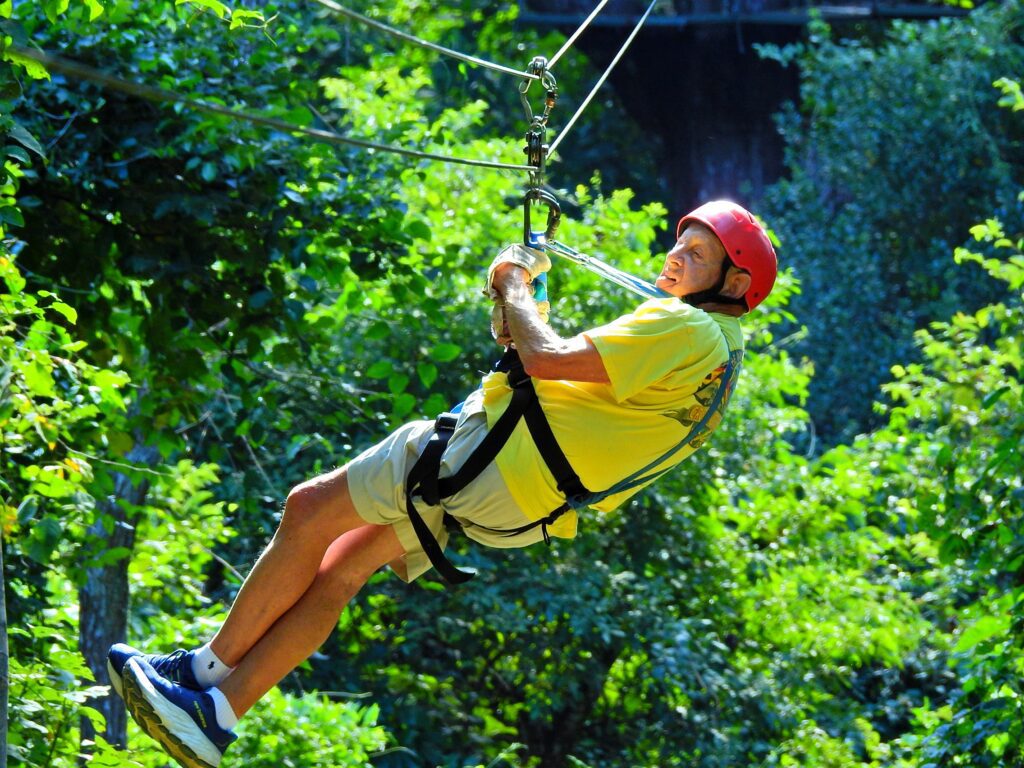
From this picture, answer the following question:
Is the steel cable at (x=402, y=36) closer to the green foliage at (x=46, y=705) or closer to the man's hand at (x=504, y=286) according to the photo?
the man's hand at (x=504, y=286)

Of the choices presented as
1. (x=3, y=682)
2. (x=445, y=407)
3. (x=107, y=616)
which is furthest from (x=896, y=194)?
(x=3, y=682)

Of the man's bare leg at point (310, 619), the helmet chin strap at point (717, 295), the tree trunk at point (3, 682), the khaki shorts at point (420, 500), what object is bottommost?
the tree trunk at point (3, 682)

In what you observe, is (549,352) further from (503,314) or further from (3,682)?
(3,682)

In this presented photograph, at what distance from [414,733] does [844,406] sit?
656 centimetres

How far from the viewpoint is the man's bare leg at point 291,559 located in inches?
154

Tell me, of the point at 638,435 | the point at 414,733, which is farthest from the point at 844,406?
the point at 638,435

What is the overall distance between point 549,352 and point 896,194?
11473mm

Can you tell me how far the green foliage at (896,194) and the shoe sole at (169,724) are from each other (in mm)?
10483

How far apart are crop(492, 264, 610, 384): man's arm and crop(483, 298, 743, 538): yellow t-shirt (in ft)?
0.10

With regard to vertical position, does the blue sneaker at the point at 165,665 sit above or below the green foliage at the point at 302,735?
below

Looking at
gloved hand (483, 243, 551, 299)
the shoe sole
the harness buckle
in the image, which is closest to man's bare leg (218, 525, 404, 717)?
the shoe sole

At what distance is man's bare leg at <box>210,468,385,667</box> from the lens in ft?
12.8

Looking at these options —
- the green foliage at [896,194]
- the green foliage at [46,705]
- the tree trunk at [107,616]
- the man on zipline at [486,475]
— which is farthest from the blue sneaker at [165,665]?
the green foliage at [896,194]

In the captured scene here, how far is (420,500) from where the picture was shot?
154 inches
